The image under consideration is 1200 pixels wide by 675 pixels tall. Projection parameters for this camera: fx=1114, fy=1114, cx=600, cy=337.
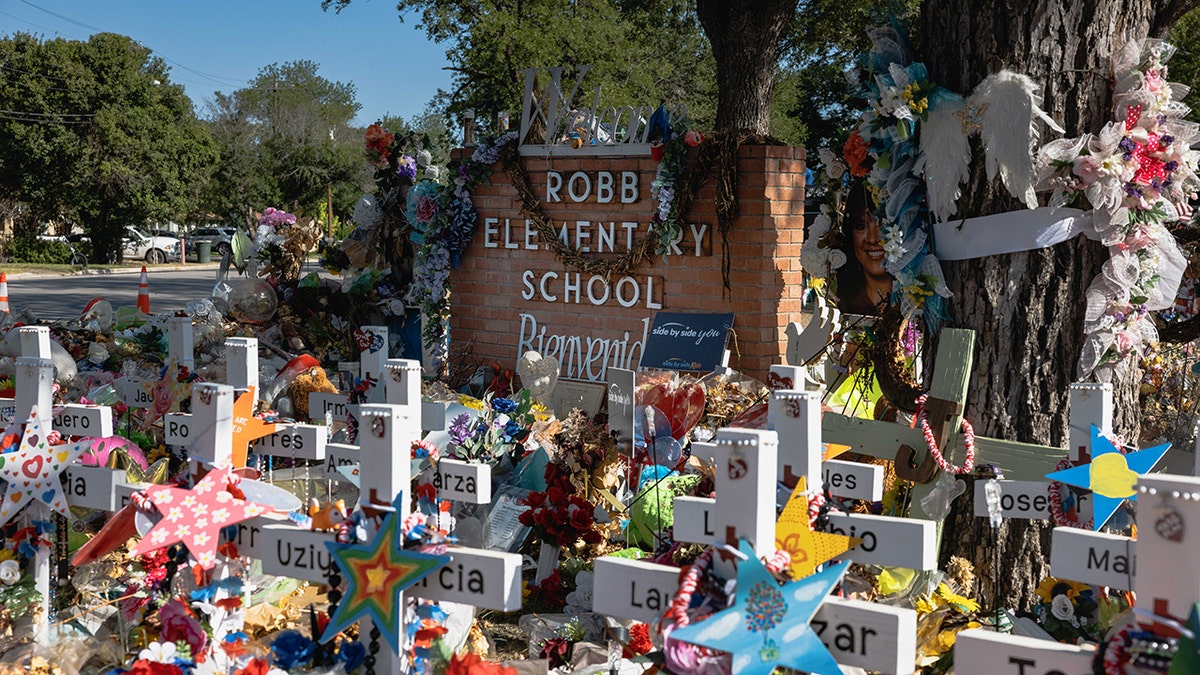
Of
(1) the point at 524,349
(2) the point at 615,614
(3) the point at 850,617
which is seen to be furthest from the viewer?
(1) the point at 524,349

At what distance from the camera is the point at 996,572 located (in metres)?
4.13

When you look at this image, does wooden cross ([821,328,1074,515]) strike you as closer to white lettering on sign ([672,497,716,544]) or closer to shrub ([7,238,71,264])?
white lettering on sign ([672,497,716,544])

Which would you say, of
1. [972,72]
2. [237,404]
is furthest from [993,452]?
[237,404]

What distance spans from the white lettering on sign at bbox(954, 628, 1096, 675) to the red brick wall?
5002mm

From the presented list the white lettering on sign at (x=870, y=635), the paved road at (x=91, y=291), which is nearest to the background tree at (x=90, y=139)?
the paved road at (x=91, y=291)

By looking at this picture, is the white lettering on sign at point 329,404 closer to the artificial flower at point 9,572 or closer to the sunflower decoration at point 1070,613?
the artificial flower at point 9,572

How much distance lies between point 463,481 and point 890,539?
1501mm

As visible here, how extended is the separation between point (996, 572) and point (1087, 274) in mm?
1145

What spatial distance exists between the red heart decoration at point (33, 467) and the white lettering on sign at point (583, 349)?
4.68m

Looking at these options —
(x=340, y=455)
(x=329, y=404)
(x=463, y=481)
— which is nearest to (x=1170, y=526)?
(x=463, y=481)

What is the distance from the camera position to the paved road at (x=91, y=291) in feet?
57.1

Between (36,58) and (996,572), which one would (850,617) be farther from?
(36,58)

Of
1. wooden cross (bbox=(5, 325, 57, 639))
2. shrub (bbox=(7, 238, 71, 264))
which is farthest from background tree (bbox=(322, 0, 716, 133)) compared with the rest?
shrub (bbox=(7, 238, 71, 264))

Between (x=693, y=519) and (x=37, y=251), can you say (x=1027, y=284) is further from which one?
(x=37, y=251)
